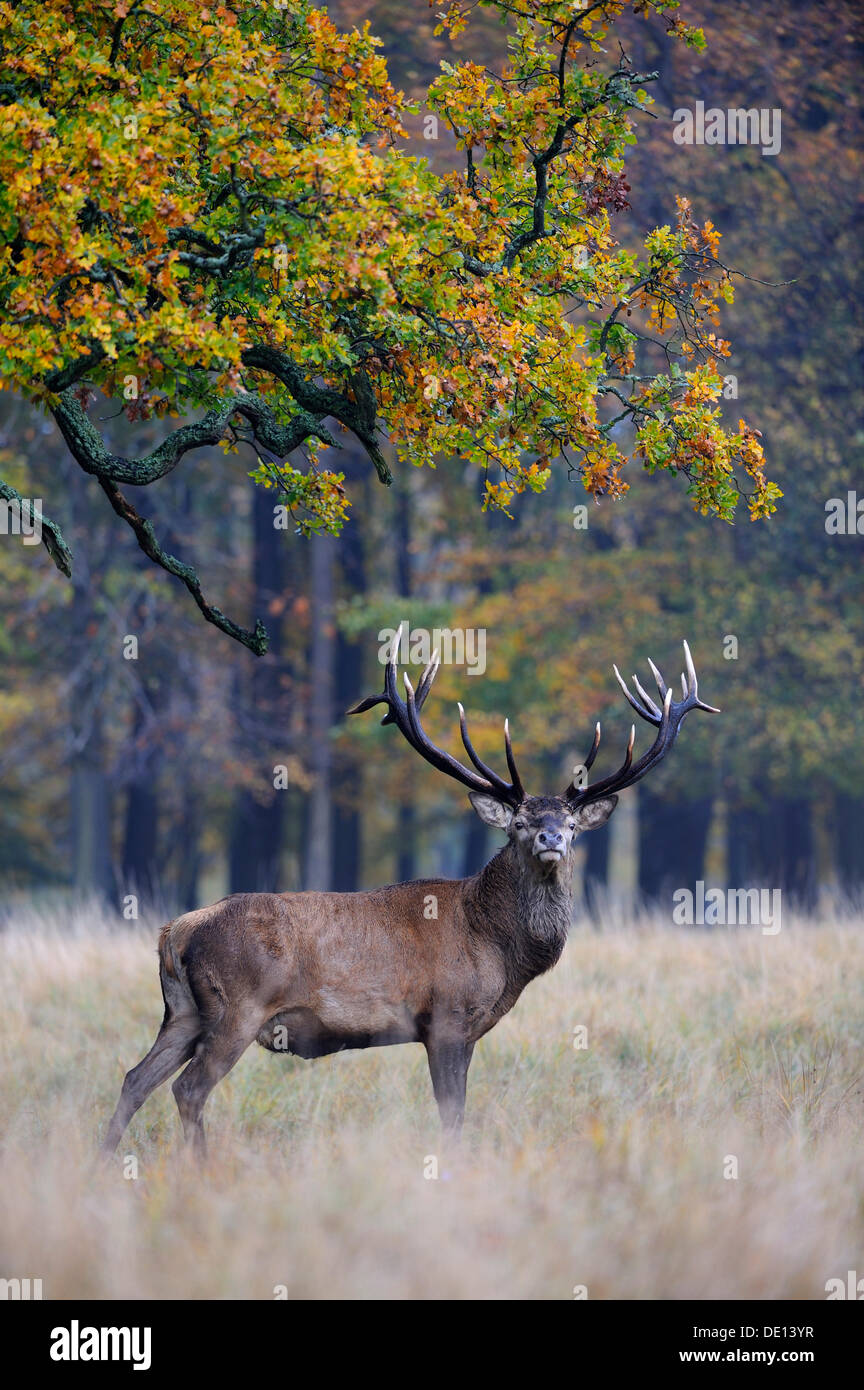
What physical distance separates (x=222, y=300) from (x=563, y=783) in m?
18.0

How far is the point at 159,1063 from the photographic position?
7289mm

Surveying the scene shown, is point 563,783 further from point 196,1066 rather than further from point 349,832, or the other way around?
Answer: point 196,1066

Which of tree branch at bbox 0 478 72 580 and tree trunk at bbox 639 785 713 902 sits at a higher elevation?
tree branch at bbox 0 478 72 580

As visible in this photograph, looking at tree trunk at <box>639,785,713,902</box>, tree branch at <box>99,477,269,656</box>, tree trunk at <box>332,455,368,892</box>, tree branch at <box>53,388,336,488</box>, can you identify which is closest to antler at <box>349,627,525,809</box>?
tree branch at <box>99,477,269,656</box>

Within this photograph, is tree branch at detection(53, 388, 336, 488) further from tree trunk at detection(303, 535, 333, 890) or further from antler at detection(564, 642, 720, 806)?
tree trunk at detection(303, 535, 333, 890)

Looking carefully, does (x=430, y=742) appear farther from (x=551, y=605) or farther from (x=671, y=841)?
(x=671, y=841)

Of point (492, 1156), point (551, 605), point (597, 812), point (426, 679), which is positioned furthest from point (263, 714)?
point (492, 1156)

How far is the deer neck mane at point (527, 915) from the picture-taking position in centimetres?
763

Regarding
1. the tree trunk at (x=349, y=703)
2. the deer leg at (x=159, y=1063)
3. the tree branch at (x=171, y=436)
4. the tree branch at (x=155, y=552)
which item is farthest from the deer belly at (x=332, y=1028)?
the tree trunk at (x=349, y=703)

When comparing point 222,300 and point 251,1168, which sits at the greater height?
point 222,300

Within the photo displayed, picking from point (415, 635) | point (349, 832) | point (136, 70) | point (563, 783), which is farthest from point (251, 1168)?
point (563, 783)

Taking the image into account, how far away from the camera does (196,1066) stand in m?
7.30

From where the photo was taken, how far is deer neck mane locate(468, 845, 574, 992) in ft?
25.0

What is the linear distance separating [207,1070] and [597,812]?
7.24 ft
